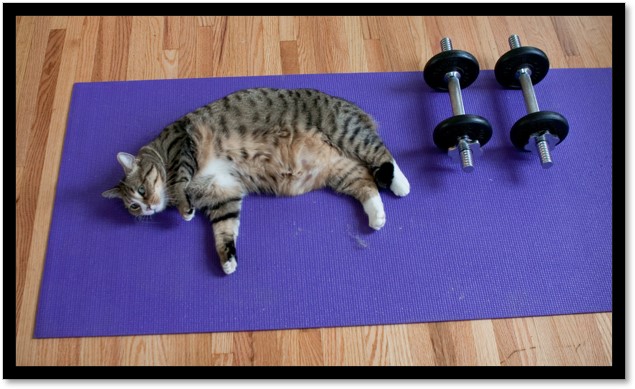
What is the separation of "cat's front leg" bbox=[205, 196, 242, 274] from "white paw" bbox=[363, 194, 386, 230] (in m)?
0.54

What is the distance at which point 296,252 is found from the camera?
196 cm

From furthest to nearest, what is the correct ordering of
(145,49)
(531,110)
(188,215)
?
1. (145,49)
2. (531,110)
3. (188,215)

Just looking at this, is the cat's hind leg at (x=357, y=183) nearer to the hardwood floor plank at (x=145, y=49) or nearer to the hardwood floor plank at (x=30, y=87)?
the hardwood floor plank at (x=145, y=49)

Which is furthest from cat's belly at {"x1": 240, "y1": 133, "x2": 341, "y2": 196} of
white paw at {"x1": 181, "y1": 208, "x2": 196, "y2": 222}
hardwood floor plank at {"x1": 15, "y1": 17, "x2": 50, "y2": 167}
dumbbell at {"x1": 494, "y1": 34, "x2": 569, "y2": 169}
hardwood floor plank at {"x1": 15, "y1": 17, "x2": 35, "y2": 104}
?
hardwood floor plank at {"x1": 15, "y1": 17, "x2": 35, "y2": 104}

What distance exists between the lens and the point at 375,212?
1.97 meters

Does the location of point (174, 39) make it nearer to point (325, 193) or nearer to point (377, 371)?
point (325, 193)

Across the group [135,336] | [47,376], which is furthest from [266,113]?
[47,376]

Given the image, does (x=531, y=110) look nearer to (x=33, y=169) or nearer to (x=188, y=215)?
(x=188, y=215)

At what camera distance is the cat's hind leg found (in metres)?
2.00

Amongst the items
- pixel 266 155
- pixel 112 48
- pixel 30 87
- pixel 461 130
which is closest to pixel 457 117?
pixel 461 130

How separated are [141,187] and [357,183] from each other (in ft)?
2.84

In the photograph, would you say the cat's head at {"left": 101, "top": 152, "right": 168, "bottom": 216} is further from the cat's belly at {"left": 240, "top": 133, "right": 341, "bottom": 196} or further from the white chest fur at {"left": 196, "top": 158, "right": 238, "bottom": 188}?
the cat's belly at {"left": 240, "top": 133, "right": 341, "bottom": 196}

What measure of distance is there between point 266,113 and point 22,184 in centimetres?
114

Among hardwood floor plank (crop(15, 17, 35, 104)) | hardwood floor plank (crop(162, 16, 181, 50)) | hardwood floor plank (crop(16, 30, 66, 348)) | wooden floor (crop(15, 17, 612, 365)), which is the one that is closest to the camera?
wooden floor (crop(15, 17, 612, 365))
